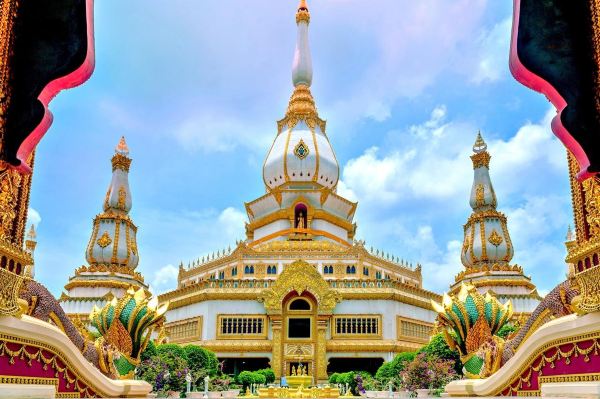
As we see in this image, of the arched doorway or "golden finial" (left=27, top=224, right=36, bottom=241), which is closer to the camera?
the arched doorway

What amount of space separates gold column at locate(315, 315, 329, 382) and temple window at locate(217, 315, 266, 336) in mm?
3516

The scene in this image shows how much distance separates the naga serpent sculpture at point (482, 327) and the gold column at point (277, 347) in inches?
861

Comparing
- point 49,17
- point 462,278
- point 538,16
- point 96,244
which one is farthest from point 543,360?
point 96,244

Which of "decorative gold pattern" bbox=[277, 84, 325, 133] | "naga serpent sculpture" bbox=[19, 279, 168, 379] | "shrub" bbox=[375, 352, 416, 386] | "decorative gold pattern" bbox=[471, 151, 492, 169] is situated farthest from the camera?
"decorative gold pattern" bbox=[277, 84, 325, 133]

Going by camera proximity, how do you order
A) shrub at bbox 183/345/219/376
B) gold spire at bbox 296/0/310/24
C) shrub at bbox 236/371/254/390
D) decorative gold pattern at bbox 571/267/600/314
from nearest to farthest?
decorative gold pattern at bbox 571/267/600/314 → shrub at bbox 183/345/219/376 → shrub at bbox 236/371/254/390 → gold spire at bbox 296/0/310/24

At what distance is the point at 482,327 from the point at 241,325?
25029mm

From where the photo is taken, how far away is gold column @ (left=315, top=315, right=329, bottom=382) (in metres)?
34.9

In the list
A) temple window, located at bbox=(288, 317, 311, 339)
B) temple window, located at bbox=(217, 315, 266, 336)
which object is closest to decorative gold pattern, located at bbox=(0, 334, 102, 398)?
temple window, located at bbox=(217, 315, 266, 336)

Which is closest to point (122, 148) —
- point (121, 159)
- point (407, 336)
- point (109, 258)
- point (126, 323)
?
point (121, 159)

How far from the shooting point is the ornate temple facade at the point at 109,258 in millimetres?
41156

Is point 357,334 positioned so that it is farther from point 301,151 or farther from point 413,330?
point 301,151

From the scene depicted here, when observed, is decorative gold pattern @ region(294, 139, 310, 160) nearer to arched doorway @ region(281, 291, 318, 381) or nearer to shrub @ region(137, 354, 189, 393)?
arched doorway @ region(281, 291, 318, 381)

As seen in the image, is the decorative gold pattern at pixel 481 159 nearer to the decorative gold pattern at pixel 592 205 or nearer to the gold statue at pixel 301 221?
the gold statue at pixel 301 221

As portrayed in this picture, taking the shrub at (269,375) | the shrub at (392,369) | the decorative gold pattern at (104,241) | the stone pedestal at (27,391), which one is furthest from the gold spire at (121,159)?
the stone pedestal at (27,391)
